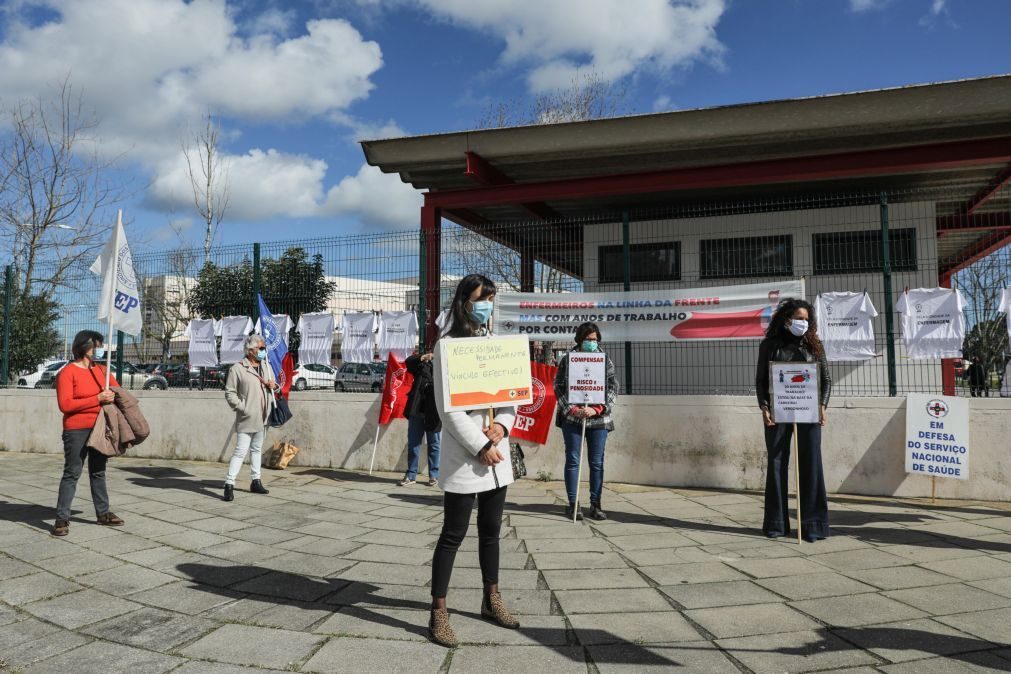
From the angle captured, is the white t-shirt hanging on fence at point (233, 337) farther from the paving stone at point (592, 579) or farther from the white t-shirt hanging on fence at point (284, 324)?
the paving stone at point (592, 579)

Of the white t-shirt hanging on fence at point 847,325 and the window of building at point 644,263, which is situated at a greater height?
the window of building at point 644,263

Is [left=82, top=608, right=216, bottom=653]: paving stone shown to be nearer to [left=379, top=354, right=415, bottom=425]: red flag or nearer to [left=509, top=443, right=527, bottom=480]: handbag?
[left=509, top=443, right=527, bottom=480]: handbag

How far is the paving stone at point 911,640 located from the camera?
A: 3.11m

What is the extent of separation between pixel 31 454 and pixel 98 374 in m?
6.86

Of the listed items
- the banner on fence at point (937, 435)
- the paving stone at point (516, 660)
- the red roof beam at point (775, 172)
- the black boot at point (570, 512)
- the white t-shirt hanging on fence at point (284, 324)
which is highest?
the red roof beam at point (775, 172)

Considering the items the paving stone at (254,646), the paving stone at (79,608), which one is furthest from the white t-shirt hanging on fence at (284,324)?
the paving stone at (254,646)

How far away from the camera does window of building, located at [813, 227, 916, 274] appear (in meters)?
9.12

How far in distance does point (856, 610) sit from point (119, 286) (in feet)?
23.3

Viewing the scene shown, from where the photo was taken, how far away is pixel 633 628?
3426mm

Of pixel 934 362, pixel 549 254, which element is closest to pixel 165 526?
pixel 549 254

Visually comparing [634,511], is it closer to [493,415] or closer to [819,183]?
[493,415]

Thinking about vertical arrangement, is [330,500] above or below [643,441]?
below

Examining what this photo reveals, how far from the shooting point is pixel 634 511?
21.2 ft

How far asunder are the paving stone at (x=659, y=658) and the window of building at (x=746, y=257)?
6.48m
